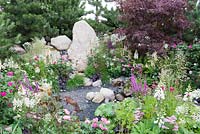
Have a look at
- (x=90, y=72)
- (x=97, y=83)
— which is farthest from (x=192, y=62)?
(x=90, y=72)

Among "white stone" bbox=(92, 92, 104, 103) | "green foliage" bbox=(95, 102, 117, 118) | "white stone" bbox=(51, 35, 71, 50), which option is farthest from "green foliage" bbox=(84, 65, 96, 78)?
"green foliage" bbox=(95, 102, 117, 118)

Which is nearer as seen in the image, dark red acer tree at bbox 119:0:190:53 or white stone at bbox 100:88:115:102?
white stone at bbox 100:88:115:102

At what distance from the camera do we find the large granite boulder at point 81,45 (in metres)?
7.50

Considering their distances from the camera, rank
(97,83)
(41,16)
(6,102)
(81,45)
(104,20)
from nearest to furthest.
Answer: (6,102) < (97,83) < (81,45) < (41,16) < (104,20)

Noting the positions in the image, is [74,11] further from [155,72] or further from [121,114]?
[121,114]

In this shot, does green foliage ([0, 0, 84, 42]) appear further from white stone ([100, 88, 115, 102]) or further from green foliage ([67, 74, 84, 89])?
white stone ([100, 88, 115, 102])

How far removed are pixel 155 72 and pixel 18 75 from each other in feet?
8.97

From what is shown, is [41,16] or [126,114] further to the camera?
[41,16]

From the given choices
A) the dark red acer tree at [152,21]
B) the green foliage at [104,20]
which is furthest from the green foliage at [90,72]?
the green foliage at [104,20]

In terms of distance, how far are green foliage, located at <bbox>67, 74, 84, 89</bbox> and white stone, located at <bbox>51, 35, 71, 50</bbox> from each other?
1697 mm

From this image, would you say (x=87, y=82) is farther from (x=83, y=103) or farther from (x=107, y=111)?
(x=107, y=111)

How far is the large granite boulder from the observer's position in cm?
750

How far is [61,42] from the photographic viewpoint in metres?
8.45

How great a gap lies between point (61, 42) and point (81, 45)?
762 mm
